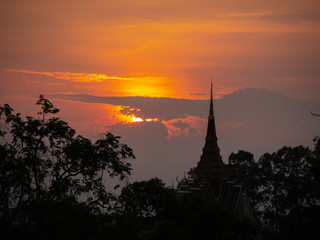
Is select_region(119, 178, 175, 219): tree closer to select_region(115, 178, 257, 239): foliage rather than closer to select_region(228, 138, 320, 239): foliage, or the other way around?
select_region(115, 178, 257, 239): foliage

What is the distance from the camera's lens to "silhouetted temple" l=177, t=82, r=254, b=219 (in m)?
72.6

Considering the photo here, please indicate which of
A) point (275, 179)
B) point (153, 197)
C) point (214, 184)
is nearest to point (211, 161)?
point (214, 184)

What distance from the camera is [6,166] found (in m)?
34.7

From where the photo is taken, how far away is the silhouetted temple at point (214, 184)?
72.6 meters

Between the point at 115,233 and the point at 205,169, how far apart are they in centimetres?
5072

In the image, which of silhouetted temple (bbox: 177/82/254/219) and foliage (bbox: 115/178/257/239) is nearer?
foliage (bbox: 115/178/257/239)

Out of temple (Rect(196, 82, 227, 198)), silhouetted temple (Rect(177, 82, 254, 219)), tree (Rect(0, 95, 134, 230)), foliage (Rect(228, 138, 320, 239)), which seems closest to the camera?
tree (Rect(0, 95, 134, 230))

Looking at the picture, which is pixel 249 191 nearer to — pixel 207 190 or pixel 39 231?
pixel 207 190

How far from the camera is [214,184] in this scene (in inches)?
3095

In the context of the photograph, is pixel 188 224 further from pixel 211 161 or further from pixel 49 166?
pixel 211 161

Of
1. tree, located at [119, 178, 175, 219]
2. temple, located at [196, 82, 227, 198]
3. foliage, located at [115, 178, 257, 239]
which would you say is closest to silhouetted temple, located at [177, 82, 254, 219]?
temple, located at [196, 82, 227, 198]

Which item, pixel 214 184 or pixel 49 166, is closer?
pixel 49 166

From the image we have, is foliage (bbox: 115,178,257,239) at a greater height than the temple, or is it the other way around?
the temple

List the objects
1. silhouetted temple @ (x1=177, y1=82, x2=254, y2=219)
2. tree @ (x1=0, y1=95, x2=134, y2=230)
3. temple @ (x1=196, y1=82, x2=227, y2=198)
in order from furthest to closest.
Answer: temple @ (x1=196, y1=82, x2=227, y2=198) < silhouetted temple @ (x1=177, y1=82, x2=254, y2=219) < tree @ (x1=0, y1=95, x2=134, y2=230)
